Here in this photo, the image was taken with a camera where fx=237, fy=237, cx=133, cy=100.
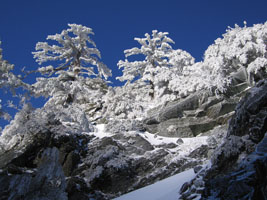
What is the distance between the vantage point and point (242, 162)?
4.27 metres

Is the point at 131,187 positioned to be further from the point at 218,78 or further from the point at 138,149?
the point at 218,78

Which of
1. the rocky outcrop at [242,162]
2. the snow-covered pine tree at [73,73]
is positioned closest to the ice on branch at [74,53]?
the snow-covered pine tree at [73,73]

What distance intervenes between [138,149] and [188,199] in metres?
6.50

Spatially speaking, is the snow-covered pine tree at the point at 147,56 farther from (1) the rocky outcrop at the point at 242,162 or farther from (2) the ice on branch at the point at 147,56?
(1) the rocky outcrop at the point at 242,162

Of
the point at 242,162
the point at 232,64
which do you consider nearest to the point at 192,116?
the point at 232,64

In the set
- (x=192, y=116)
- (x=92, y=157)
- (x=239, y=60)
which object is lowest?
(x=92, y=157)

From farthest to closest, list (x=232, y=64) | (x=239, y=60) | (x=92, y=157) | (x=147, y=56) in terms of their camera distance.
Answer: (x=147, y=56) < (x=232, y=64) < (x=239, y=60) < (x=92, y=157)

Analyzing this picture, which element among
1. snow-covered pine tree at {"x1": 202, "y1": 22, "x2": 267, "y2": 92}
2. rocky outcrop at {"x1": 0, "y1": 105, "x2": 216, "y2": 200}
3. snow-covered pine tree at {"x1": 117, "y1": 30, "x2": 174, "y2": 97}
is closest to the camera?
rocky outcrop at {"x1": 0, "y1": 105, "x2": 216, "y2": 200}

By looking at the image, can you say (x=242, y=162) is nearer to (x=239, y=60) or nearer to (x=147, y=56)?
(x=239, y=60)

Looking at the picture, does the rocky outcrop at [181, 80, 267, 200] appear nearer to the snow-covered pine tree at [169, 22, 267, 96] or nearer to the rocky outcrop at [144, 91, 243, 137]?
the rocky outcrop at [144, 91, 243, 137]

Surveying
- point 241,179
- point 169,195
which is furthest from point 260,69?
point 241,179

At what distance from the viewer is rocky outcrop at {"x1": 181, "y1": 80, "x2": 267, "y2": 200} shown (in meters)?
3.77

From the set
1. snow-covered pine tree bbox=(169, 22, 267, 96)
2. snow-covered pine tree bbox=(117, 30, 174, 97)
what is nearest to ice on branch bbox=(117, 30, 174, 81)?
snow-covered pine tree bbox=(117, 30, 174, 97)

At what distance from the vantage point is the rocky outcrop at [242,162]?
12.4ft
